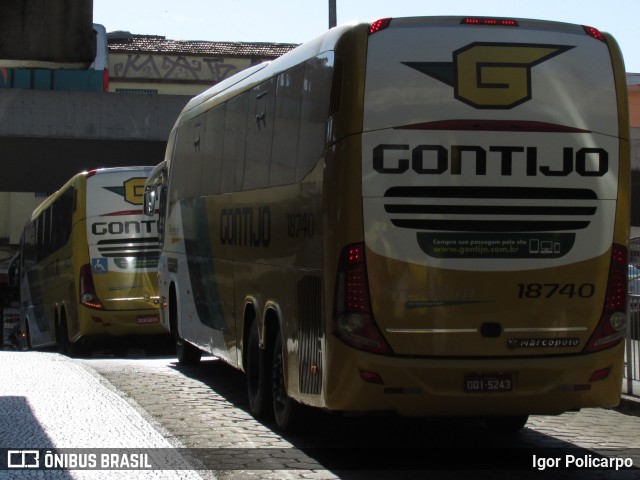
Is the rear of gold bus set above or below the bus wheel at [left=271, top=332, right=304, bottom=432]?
above

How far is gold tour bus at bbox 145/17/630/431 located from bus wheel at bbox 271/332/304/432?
3.37 feet

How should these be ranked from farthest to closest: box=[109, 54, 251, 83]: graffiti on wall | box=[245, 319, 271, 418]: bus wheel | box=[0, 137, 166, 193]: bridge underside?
box=[109, 54, 251, 83]: graffiti on wall < box=[0, 137, 166, 193]: bridge underside < box=[245, 319, 271, 418]: bus wheel

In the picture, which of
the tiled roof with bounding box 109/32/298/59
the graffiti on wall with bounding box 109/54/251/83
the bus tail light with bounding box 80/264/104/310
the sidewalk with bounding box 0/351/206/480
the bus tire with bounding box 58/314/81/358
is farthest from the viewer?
the tiled roof with bounding box 109/32/298/59

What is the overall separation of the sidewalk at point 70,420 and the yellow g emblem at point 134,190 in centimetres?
677

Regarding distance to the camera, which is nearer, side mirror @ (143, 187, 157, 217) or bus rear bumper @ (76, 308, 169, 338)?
side mirror @ (143, 187, 157, 217)

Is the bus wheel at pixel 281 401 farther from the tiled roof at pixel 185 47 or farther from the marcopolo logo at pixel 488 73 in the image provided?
the tiled roof at pixel 185 47

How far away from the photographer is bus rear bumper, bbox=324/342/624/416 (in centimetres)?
838

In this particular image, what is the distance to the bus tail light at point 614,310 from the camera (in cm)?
873

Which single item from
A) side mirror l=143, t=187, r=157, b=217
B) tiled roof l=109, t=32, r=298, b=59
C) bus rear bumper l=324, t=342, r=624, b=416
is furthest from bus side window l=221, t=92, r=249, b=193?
tiled roof l=109, t=32, r=298, b=59

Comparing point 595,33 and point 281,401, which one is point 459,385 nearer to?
point 281,401

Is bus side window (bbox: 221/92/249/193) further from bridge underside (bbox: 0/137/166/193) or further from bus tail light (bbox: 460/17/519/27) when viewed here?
bridge underside (bbox: 0/137/166/193)

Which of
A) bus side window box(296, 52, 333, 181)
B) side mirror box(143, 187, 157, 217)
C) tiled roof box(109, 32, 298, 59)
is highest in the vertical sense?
tiled roof box(109, 32, 298, 59)

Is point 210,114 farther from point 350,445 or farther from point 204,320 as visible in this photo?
point 350,445

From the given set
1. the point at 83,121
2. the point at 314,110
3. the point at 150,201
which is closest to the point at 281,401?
the point at 314,110
